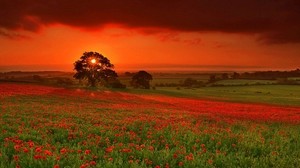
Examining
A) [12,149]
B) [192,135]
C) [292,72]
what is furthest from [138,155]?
[292,72]

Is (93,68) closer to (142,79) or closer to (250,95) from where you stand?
(142,79)

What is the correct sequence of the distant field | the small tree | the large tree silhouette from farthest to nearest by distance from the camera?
the small tree, the large tree silhouette, the distant field

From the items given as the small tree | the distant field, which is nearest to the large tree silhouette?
the distant field

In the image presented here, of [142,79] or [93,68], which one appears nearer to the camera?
[93,68]

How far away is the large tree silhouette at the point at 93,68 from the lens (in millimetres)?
90438

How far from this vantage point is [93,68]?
91188 millimetres

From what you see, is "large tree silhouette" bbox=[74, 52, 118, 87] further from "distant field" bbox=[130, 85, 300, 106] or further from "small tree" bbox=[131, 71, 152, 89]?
"small tree" bbox=[131, 71, 152, 89]

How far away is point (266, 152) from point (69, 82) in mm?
102547

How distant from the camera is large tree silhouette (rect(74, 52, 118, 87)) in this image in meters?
90.4

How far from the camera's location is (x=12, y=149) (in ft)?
28.2

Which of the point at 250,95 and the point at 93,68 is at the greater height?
the point at 93,68

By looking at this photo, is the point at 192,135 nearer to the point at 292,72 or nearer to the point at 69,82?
the point at 69,82

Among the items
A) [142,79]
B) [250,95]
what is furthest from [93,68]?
[250,95]

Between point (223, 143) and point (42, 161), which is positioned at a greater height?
point (42, 161)
